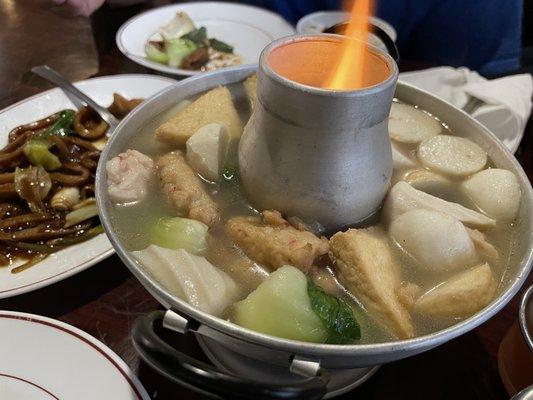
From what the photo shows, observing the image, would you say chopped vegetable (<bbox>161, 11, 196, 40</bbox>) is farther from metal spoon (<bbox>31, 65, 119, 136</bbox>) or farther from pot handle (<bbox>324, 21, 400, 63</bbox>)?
pot handle (<bbox>324, 21, 400, 63</bbox>)

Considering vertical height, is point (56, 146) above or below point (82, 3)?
below

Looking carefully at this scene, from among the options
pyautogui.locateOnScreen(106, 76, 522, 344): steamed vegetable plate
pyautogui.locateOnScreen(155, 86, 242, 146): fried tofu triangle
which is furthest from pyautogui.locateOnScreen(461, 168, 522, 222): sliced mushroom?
pyautogui.locateOnScreen(155, 86, 242, 146): fried tofu triangle

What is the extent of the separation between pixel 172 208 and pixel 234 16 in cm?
218

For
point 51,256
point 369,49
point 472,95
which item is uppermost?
point 369,49

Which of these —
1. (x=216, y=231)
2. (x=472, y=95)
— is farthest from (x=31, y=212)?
(x=472, y=95)

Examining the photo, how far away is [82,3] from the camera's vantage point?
2584mm

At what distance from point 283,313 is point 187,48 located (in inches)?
77.7

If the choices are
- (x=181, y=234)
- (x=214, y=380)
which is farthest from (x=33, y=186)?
(x=214, y=380)

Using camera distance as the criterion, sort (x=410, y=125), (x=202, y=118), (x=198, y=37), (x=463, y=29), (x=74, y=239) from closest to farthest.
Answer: (x=202, y=118), (x=410, y=125), (x=74, y=239), (x=198, y=37), (x=463, y=29)

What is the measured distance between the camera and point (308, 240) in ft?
3.52

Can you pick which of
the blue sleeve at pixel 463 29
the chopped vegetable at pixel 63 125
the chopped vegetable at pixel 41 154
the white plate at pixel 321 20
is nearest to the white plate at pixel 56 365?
the chopped vegetable at pixel 41 154

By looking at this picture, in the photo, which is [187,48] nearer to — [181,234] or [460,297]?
[181,234]

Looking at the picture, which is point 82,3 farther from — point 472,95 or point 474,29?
point 474,29

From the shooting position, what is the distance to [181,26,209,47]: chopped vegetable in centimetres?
267
